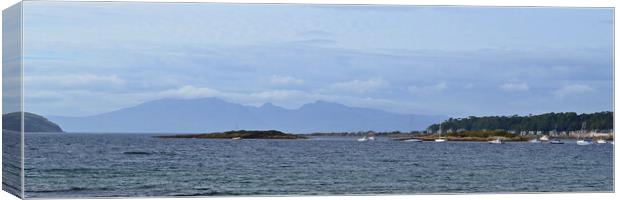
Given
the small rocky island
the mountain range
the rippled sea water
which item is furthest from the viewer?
the small rocky island

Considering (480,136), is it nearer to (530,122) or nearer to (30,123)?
(530,122)

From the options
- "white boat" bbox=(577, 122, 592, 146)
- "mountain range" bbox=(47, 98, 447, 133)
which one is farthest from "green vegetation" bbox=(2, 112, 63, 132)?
"white boat" bbox=(577, 122, 592, 146)

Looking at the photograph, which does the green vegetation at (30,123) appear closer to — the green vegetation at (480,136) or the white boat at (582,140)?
the green vegetation at (480,136)

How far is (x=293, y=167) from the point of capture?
97.1 ft

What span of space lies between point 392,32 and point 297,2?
5.81 feet

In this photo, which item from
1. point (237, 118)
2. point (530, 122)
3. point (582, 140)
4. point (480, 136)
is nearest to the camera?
point (237, 118)

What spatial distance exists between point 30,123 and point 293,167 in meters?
5.52

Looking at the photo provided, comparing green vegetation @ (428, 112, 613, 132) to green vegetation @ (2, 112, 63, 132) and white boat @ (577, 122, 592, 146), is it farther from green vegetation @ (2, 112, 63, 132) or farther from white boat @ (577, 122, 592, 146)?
green vegetation @ (2, 112, 63, 132)

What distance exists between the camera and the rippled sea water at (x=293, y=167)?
1073 inches

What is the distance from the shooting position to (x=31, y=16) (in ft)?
84.3

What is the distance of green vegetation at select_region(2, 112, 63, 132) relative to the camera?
84.4 ft

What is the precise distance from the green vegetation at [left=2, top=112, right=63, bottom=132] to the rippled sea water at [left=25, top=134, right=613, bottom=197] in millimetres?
174

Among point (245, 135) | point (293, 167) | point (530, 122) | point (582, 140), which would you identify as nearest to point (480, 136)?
point (530, 122)

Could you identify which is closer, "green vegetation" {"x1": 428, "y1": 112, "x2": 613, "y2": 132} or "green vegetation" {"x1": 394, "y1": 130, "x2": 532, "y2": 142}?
"green vegetation" {"x1": 394, "y1": 130, "x2": 532, "y2": 142}
